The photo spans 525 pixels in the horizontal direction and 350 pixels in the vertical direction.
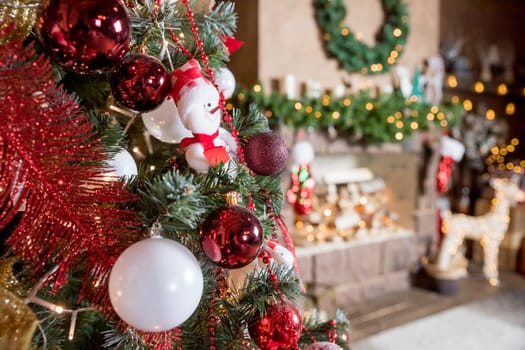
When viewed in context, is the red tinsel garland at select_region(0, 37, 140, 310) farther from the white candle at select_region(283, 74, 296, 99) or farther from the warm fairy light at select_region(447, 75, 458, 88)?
the warm fairy light at select_region(447, 75, 458, 88)

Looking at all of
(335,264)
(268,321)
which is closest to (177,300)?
(268,321)

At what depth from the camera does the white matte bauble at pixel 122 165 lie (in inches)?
24.6

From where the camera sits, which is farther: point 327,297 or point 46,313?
point 327,297

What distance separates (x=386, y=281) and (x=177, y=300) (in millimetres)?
2947

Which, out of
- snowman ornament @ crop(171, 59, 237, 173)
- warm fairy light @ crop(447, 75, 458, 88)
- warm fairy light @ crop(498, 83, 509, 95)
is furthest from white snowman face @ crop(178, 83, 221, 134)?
warm fairy light @ crop(498, 83, 509, 95)

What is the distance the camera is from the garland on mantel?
2.45m

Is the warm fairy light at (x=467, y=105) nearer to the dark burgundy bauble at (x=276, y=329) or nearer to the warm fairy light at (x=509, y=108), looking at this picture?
the warm fairy light at (x=509, y=108)

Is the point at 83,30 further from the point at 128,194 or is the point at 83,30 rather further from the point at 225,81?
the point at 225,81

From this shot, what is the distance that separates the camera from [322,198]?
10.5 feet

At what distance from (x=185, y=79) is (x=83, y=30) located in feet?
0.59

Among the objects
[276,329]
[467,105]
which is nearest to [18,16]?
[276,329]

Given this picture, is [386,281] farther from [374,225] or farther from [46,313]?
[46,313]

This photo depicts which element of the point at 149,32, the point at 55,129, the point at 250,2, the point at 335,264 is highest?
the point at 250,2

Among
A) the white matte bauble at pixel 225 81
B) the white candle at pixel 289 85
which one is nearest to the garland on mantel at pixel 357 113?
the white candle at pixel 289 85
